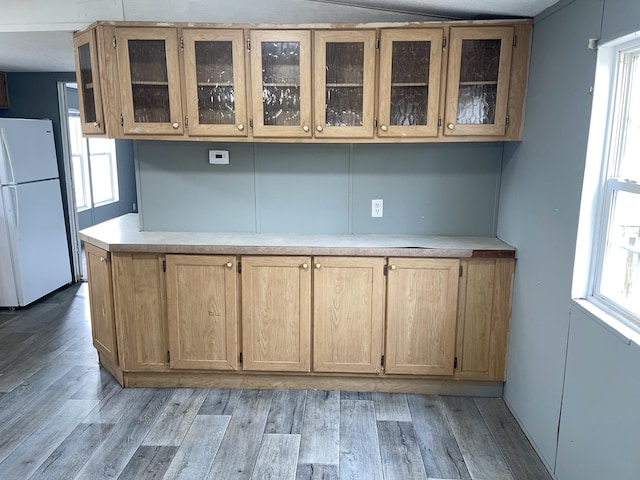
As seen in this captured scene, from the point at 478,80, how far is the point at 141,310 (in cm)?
235

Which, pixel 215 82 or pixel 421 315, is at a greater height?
pixel 215 82

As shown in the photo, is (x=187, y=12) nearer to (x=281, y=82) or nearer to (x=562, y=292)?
(x=281, y=82)

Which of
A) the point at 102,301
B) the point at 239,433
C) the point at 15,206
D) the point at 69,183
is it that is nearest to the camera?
the point at 239,433

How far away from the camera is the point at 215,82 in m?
2.60

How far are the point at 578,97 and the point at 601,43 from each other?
23 cm

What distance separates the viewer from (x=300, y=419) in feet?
8.50

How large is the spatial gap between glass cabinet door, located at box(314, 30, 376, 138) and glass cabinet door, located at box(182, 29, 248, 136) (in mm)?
428

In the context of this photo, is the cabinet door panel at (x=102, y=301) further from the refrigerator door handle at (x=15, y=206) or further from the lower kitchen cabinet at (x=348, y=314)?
the refrigerator door handle at (x=15, y=206)

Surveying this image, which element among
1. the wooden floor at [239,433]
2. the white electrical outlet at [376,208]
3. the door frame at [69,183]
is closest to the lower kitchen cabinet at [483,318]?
the wooden floor at [239,433]

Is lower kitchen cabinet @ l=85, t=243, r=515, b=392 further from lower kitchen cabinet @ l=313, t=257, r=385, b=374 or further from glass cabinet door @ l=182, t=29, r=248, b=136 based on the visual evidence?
glass cabinet door @ l=182, t=29, r=248, b=136

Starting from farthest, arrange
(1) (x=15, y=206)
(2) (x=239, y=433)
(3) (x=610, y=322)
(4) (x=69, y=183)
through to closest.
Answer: (4) (x=69, y=183) → (1) (x=15, y=206) → (2) (x=239, y=433) → (3) (x=610, y=322)

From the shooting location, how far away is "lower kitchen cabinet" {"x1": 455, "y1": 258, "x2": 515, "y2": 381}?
266 centimetres

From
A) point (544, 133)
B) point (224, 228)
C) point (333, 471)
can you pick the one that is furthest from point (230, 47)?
point (333, 471)

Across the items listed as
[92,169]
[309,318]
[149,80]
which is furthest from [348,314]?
[92,169]
